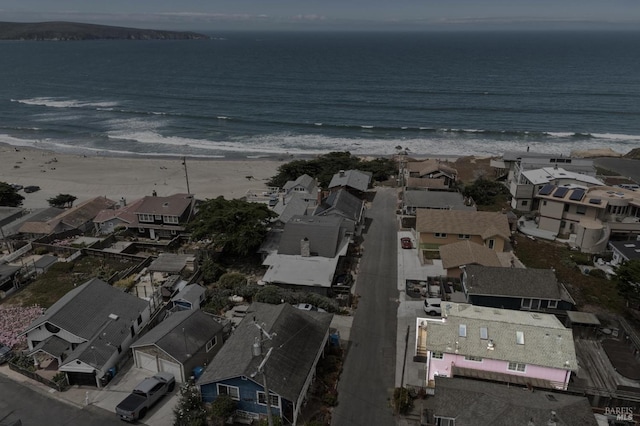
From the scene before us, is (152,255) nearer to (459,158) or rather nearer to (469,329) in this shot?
(469,329)

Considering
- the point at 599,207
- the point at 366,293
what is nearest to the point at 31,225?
the point at 366,293

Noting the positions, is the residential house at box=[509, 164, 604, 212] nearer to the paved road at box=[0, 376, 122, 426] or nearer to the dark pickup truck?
the dark pickup truck

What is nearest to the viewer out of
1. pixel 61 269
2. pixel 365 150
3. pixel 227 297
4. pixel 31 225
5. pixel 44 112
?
pixel 227 297

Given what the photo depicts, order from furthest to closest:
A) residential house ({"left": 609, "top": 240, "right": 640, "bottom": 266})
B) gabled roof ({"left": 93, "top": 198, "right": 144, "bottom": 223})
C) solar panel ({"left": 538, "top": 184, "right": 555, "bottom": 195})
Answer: gabled roof ({"left": 93, "top": 198, "right": 144, "bottom": 223}) < solar panel ({"left": 538, "top": 184, "right": 555, "bottom": 195}) < residential house ({"left": 609, "top": 240, "right": 640, "bottom": 266})

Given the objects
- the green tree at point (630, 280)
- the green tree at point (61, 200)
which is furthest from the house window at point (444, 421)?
the green tree at point (61, 200)

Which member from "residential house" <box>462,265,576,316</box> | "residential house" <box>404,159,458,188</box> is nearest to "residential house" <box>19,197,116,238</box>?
"residential house" <box>404,159,458,188</box>

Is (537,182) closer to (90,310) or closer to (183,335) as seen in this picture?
(183,335)

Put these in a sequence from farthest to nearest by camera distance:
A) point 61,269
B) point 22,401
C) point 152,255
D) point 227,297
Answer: point 152,255 → point 61,269 → point 227,297 → point 22,401
